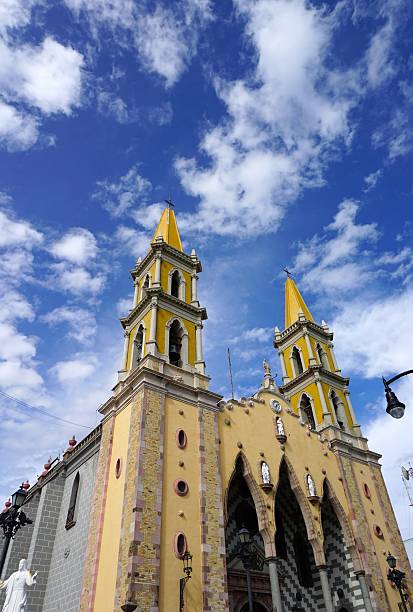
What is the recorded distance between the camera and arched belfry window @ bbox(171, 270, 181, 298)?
2452cm

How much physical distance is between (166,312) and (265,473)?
27.1 ft

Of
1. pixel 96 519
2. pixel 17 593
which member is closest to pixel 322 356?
pixel 96 519

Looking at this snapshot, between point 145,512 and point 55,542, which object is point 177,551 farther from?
point 55,542

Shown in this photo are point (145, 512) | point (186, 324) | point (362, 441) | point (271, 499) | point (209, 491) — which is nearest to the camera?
point (145, 512)

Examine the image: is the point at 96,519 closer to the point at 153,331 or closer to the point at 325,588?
the point at 153,331

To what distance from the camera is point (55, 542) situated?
20.3 m

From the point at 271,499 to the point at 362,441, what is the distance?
9.80 meters

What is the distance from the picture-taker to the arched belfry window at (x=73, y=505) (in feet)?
64.1

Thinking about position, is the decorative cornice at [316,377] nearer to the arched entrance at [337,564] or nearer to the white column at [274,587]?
the arched entrance at [337,564]

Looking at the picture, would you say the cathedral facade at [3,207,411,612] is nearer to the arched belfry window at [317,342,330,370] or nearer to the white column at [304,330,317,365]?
the white column at [304,330,317,365]

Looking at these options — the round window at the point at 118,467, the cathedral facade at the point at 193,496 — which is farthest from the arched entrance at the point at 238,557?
the round window at the point at 118,467

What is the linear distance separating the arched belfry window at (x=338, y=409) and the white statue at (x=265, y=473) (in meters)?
8.43

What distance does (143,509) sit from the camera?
15203 millimetres

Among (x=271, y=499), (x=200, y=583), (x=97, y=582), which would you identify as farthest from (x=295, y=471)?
(x=97, y=582)
